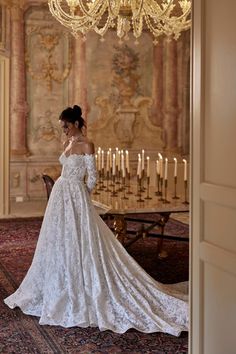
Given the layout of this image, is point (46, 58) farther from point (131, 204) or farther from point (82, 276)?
point (82, 276)

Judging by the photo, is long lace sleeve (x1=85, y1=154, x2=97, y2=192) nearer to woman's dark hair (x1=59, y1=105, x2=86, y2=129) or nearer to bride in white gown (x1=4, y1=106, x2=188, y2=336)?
bride in white gown (x1=4, y1=106, x2=188, y2=336)

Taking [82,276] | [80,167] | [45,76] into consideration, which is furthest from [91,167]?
[45,76]

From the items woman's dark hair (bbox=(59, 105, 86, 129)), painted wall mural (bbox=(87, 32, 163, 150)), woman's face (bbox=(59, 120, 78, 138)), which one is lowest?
woman's face (bbox=(59, 120, 78, 138))

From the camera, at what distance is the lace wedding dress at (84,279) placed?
166 inches

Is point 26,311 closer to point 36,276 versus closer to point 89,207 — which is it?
point 36,276

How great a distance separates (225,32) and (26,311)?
2.73m

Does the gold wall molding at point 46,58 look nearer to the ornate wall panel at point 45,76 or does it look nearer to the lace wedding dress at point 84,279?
the ornate wall panel at point 45,76

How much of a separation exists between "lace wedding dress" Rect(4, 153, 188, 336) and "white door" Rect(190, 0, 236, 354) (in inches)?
52.6

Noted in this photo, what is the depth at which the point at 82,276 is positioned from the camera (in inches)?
173

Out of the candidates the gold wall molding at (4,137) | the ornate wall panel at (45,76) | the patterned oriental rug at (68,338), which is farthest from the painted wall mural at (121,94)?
the patterned oriental rug at (68,338)

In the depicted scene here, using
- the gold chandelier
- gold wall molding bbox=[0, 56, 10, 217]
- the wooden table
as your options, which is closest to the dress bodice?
the wooden table

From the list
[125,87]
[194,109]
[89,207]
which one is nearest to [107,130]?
[125,87]

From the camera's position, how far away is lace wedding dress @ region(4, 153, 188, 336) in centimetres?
421

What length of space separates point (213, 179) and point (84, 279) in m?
1.96
